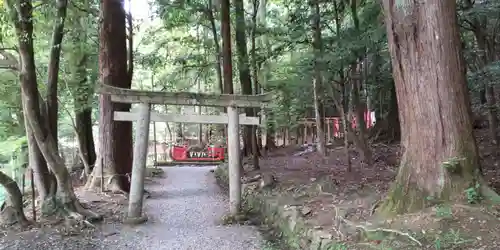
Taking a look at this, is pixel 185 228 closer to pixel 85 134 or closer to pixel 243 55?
pixel 243 55

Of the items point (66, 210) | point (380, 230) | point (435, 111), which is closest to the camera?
point (380, 230)

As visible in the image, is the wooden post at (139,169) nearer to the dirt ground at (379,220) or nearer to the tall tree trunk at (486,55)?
the dirt ground at (379,220)

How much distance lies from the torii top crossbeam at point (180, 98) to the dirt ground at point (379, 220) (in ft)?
6.41

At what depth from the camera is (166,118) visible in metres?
8.27

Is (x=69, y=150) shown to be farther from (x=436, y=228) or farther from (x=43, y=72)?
(x=436, y=228)

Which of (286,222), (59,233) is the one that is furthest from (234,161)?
(59,233)

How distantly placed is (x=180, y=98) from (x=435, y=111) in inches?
193

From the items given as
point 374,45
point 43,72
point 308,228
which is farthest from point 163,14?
point 308,228

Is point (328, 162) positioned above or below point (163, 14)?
below

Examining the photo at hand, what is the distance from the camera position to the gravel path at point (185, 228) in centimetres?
655

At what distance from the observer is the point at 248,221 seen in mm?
8133

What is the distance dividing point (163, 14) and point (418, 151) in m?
8.97

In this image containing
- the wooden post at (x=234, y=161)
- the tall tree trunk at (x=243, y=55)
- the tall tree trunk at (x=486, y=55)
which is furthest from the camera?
the tall tree trunk at (x=243, y=55)

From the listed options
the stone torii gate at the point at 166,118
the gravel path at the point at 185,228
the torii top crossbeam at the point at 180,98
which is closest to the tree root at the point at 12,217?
the gravel path at the point at 185,228
